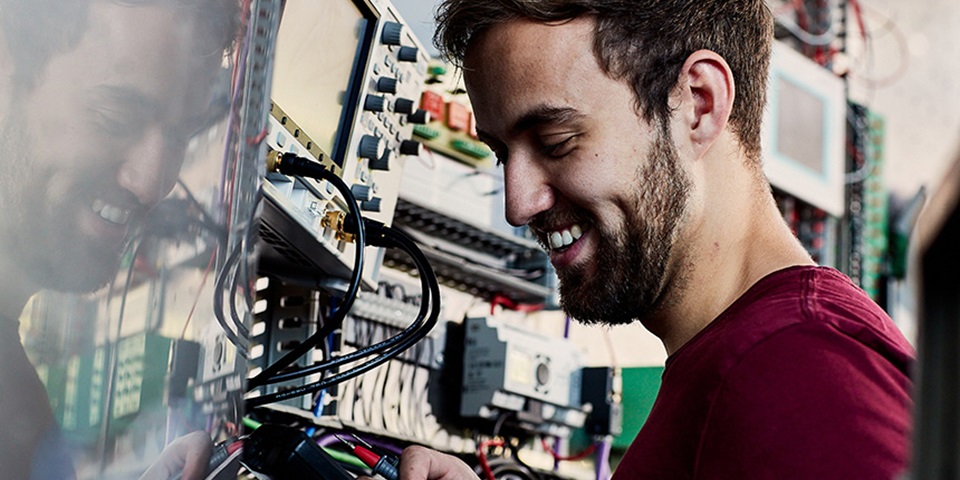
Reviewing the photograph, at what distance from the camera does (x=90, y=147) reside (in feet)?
1.59

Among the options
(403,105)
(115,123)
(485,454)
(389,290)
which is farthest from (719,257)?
(485,454)

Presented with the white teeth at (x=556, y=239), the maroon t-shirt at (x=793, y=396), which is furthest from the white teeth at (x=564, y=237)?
the maroon t-shirt at (x=793, y=396)

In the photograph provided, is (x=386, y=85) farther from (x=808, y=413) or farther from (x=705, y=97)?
(x=808, y=413)

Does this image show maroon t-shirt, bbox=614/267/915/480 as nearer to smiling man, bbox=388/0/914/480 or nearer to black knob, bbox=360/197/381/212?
smiling man, bbox=388/0/914/480

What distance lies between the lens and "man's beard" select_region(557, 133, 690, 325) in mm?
979

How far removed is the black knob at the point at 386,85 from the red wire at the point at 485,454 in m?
0.62

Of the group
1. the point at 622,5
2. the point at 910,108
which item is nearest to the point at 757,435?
the point at 622,5

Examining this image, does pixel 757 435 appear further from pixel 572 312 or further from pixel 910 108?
pixel 910 108

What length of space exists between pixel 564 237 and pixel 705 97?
185 millimetres

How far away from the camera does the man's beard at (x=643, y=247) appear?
0.98 meters

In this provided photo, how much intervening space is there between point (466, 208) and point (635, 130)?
828 mm

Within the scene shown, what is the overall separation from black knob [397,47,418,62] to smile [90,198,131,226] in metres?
0.86

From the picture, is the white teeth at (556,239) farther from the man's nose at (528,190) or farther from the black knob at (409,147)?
the black knob at (409,147)

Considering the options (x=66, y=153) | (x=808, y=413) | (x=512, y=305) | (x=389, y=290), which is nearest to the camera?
(x=66, y=153)
